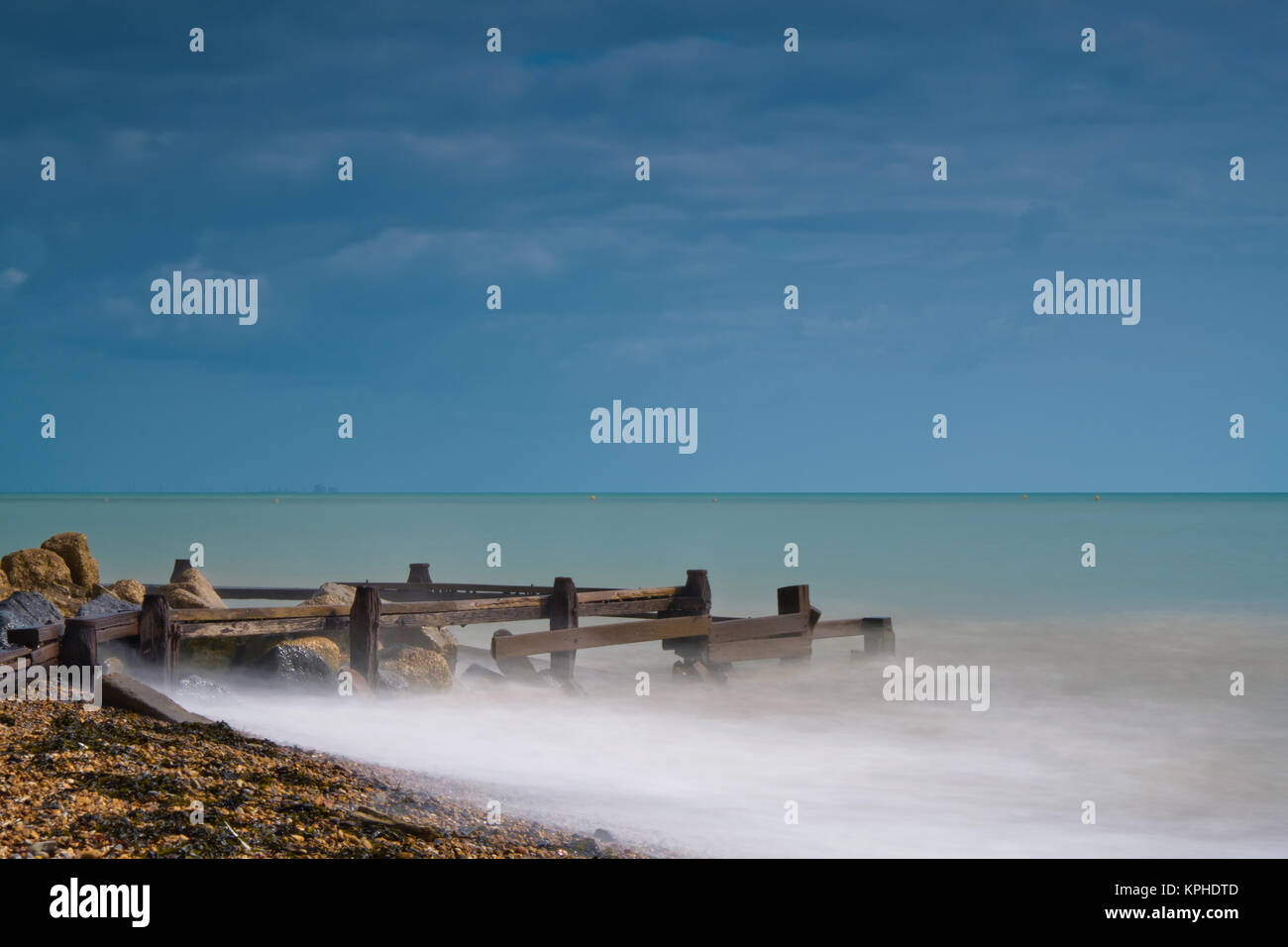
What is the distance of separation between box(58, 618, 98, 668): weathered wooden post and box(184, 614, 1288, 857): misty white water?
1844 mm

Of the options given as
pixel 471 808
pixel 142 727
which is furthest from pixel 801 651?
pixel 142 727

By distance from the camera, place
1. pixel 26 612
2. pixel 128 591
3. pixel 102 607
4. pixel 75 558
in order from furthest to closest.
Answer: pixel 75 558 < pixel 128 591 < pixel 102 607 < pixel 26 612

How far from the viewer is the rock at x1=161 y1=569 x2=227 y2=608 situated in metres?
18.0

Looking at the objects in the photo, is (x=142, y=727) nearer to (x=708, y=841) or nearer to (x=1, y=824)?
(x=1, y=824)

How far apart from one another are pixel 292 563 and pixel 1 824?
51.7 meters

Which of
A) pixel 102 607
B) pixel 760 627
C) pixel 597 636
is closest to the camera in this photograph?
pixel 102 607

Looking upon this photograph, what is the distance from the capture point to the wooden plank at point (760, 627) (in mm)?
18953

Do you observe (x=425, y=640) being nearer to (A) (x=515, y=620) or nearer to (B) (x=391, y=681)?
(A) (x=515, y=620)

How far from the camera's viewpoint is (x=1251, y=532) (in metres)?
96.5

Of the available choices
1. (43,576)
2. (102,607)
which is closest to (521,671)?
(102,607)

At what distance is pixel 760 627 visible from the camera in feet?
63.8

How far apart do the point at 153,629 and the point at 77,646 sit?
135 centimetres
